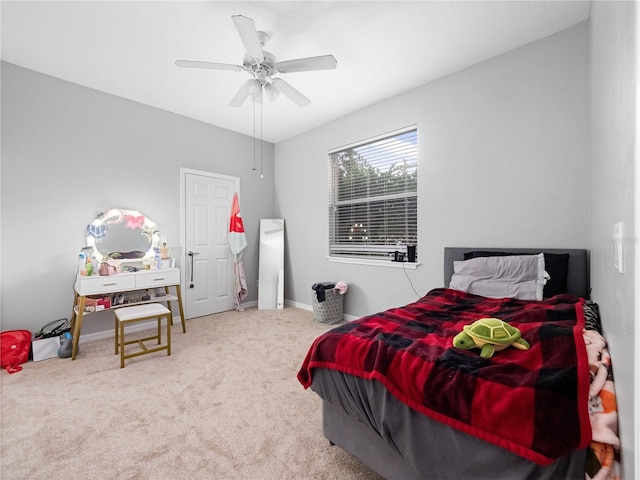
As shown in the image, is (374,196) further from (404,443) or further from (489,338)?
(404,443)

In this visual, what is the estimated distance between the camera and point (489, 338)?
1.23m

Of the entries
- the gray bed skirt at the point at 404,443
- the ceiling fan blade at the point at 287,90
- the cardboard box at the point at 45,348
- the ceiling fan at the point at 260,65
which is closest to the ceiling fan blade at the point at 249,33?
the ceiling fan at the point at 260,65

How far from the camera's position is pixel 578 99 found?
2297mm

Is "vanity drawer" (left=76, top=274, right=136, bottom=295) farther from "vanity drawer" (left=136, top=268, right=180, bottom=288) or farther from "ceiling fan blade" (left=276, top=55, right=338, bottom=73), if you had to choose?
"ceiling fan blade" (left=276, top=55, right=338, bottom=73)

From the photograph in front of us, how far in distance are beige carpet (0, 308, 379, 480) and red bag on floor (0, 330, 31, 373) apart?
10 centimetres

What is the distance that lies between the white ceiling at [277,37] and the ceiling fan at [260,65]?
0.82 ft

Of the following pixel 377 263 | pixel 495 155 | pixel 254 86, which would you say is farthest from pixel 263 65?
pixel 377 263

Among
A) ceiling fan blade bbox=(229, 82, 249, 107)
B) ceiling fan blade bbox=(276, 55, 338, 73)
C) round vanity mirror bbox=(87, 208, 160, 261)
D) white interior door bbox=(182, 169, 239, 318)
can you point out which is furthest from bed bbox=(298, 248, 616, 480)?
white interior door bbox=(182, 169, 239, 318)

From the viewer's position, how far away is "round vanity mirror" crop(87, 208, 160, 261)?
10.9 ft

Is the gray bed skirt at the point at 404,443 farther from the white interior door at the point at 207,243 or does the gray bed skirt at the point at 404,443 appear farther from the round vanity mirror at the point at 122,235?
the white interior door at the point at 207,243

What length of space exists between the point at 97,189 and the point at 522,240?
14.6 feet

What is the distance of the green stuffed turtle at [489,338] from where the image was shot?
123 cm

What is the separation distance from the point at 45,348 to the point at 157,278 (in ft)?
3.65

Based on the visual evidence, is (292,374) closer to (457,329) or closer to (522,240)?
(457,329)
